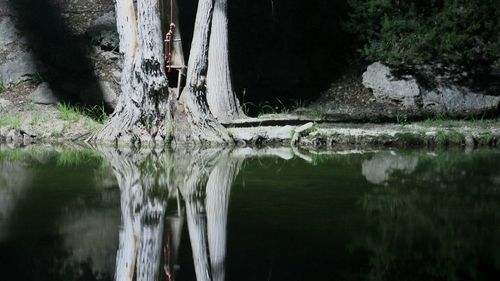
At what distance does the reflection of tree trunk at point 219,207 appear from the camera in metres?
4.21

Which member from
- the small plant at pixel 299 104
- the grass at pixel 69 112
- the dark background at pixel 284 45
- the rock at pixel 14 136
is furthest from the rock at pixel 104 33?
the small plant at pixel 299 104

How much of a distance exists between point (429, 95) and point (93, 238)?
987 centimetres

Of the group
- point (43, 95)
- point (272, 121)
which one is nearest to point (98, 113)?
point (43, 95)

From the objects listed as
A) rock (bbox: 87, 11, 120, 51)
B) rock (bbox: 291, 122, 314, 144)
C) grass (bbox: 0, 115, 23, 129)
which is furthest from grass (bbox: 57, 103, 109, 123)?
rock (bbox: 291, 122, 314, 144)

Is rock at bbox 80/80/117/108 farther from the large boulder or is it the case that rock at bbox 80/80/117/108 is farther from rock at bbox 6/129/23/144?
the large boulder

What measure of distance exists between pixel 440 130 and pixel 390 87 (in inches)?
115

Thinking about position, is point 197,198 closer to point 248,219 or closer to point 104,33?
point 248,219

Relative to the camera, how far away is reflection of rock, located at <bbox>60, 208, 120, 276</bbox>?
13.9ft

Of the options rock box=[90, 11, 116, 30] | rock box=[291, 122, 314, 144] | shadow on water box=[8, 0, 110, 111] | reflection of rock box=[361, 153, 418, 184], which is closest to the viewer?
reflection of rock box=[361, 153, 418, 184]

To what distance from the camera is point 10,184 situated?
6.89 m

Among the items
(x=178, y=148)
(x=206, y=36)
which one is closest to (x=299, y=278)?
(x=178, y=148)

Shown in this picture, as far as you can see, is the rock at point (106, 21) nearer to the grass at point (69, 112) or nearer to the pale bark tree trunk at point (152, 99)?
the grass at point (69, 112)

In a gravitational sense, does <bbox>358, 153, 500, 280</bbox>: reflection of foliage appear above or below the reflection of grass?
below

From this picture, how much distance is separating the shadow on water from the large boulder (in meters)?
5.20
